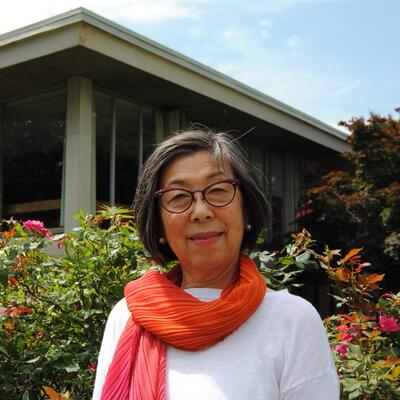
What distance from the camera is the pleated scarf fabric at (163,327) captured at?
4.95 feet

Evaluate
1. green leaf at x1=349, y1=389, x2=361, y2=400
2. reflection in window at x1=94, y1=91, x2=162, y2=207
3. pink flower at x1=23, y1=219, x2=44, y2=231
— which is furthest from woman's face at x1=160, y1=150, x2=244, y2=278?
reflection in window at x1=94, y1=91, x2=162, y2=207

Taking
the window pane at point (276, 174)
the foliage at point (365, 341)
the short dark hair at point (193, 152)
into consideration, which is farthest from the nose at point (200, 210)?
the window pane at point (276, 174)

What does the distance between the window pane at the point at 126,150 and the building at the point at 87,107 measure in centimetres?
2

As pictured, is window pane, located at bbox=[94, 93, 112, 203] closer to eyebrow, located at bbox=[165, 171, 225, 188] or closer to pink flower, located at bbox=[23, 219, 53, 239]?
pink flower, located at bbox=[23, 219, 53, 239]

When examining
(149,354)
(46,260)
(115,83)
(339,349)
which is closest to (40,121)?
(115,83)

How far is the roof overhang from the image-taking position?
8.84m

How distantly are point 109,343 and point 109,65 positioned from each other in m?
8.23

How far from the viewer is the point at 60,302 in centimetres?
312

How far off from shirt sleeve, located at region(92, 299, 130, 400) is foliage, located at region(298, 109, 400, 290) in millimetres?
10640

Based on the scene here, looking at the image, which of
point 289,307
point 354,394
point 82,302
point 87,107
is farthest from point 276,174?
point 289,307

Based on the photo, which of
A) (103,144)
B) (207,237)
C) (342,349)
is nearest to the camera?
(207,237)

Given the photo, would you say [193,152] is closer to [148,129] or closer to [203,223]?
[203,223]

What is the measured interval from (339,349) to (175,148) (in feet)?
4.83

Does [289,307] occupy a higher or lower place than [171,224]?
lower
